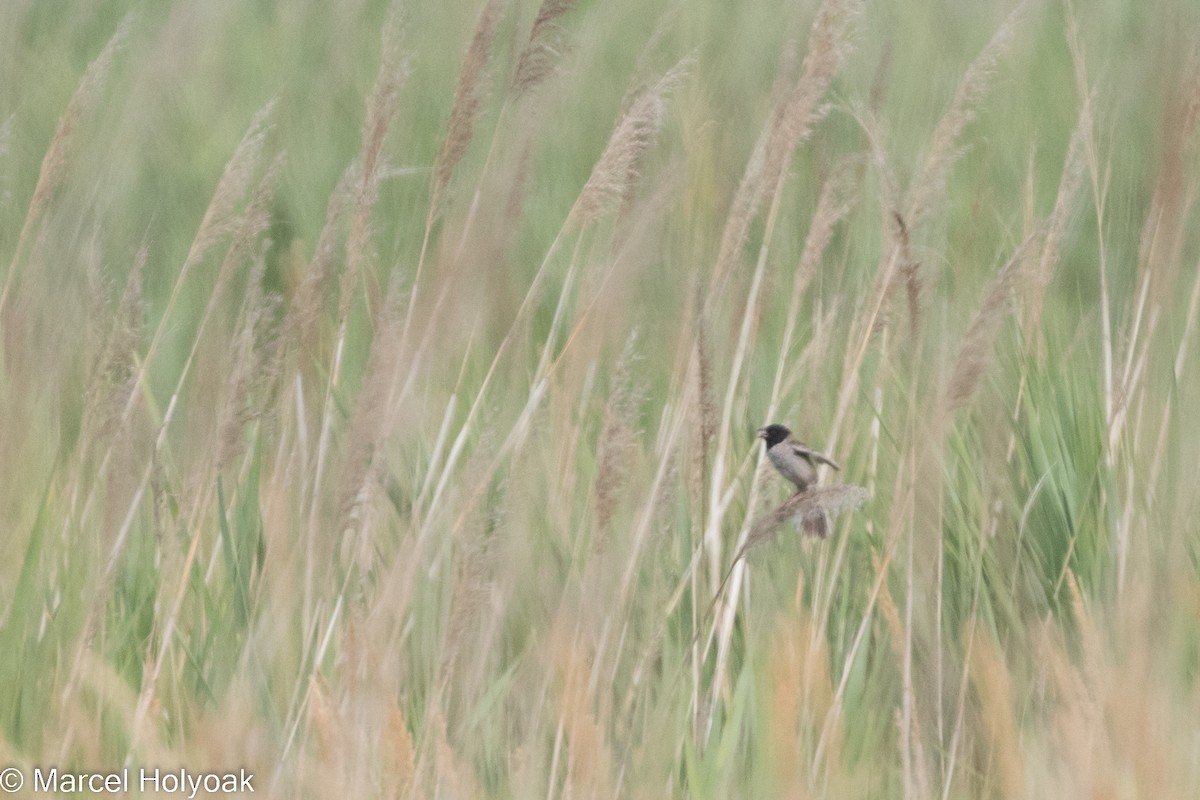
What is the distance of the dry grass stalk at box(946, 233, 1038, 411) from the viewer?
4.75 ft

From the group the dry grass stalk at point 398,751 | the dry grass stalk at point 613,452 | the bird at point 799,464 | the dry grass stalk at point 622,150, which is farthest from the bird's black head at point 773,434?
the dry grass stalk at point 398,751

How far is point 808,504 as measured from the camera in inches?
52.4

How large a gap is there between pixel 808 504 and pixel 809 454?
1.47 ft

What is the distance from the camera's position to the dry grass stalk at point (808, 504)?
129 centimetres

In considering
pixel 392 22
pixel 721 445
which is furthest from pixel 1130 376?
pixel 392 22

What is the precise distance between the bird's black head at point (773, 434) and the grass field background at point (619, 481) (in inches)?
1.1

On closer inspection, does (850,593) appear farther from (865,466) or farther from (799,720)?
(799,720)

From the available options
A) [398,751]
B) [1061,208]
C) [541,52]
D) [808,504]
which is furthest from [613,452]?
[1061,208]

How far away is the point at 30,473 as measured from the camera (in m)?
2.03

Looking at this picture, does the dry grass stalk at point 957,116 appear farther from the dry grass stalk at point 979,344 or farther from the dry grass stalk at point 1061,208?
the dry grass stalk at point 979,344

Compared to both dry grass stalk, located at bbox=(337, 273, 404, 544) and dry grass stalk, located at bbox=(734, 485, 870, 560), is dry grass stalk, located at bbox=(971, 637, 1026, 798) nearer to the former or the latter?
dry grass stalk, located at bbox=(734, 485, 870, 560)

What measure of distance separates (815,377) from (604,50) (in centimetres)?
183

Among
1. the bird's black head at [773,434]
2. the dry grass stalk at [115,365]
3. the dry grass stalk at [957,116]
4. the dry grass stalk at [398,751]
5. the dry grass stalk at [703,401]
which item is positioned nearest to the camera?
the dry grass stalk at [398,751]

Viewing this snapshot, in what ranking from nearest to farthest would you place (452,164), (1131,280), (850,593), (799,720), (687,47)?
(799,720)
(452,164)
(850,593)
(1131,280)
(687,47)
